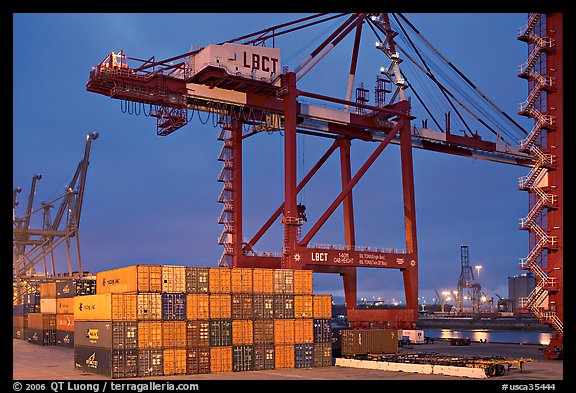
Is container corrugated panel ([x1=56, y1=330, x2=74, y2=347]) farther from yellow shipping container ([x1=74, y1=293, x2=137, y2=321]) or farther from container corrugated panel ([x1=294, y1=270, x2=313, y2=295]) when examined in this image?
container corrugated panel ([x1=294, y1=270, x2=313, y2=295])

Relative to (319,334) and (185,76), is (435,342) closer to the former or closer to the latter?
(319,334)

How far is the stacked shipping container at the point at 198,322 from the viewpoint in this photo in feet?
114

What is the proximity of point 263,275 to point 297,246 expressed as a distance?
13.9 metres

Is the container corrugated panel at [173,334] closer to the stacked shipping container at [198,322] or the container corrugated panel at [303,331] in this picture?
the stacked shipping container at [198,322]

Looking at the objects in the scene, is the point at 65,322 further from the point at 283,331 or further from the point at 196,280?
the point at 283,331

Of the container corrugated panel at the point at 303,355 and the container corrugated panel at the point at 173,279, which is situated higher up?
the container corrugated panel at the point at 173,279

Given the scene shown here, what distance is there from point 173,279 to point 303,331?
8.40m

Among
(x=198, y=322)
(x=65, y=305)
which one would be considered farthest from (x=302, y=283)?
(x=65, y=305)

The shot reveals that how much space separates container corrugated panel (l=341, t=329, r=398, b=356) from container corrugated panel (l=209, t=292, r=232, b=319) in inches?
404

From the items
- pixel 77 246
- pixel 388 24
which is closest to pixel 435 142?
pixel 388 24

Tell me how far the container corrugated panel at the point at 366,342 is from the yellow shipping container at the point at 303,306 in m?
5.40

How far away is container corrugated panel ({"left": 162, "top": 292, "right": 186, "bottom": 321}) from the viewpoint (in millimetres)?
35656

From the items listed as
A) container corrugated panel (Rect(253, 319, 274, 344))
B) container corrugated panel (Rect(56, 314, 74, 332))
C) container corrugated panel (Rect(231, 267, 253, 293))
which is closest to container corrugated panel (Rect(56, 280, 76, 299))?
container corrugated panel (Rect(56, 314, 74, 332))

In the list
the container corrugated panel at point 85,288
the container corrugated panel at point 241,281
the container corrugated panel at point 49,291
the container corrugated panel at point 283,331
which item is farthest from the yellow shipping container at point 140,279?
the container corrugated panel at point 49,291
